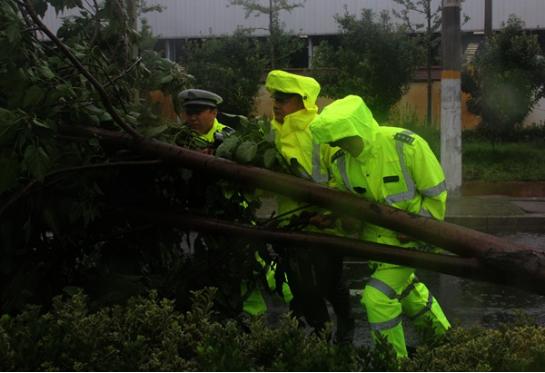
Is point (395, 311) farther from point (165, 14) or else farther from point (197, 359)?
point (165, 14)

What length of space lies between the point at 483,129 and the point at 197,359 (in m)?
15.4

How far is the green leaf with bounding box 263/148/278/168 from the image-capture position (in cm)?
359

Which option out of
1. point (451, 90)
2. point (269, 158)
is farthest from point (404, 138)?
point (451, 90)

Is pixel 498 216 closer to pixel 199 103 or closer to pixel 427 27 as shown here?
pixel 199 103

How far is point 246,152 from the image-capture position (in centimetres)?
360

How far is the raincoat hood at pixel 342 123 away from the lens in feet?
12.3

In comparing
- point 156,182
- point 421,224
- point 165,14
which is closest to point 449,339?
point 421,224

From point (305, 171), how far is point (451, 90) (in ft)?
28.4

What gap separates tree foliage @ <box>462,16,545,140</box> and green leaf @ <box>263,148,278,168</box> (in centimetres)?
1270

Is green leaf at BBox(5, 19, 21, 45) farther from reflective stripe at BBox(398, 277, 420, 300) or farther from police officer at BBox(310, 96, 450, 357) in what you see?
reflective stripe at BBox(398, 277, 420, 300)

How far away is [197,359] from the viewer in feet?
8.73

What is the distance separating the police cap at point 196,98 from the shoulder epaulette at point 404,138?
1335mm

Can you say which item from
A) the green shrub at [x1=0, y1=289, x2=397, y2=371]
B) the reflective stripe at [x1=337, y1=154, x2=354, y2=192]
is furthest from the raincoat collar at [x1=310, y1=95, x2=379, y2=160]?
the green shrub at [x1=0, y1=289, x2=397, y2=371]

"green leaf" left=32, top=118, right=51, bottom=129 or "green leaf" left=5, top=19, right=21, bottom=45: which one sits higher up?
"green leaf" left=5, top=19, right=21, bottom=45
